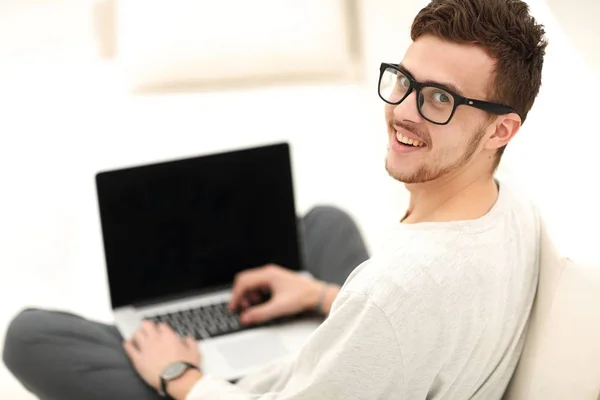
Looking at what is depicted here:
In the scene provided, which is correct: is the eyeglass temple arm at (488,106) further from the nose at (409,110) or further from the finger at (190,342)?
the finger at (190,342)

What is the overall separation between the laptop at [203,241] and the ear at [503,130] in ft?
2.38

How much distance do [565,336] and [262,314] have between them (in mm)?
808

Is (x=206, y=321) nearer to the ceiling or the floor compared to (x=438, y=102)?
nearer to the floor

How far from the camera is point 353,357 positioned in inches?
46.4

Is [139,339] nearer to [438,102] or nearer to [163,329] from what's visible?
[163,329]

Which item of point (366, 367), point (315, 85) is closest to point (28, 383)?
point (366, 367)

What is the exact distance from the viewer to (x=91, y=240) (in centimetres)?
254

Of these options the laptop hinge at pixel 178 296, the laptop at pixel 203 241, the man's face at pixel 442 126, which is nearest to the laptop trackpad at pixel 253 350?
the laptop at pixel 203 241

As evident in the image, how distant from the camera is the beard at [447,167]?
130 centimetres

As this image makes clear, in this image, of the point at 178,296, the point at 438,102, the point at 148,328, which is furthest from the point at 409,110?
the point at 178,296

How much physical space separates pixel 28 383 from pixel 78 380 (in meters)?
0.13

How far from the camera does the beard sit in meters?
1.30

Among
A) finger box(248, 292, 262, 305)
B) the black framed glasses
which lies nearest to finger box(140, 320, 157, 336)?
finger box(248, 292, 262, 305)

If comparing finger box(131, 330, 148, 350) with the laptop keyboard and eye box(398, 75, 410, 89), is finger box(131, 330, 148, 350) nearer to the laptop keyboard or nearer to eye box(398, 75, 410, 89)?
the laptop keyboard
